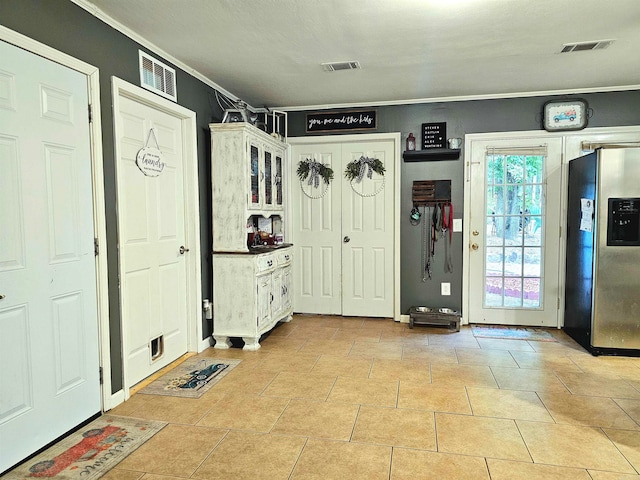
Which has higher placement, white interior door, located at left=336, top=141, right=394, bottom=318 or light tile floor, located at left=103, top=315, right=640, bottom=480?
white interior door, located at left=336, top=141, right=394, bottom=318

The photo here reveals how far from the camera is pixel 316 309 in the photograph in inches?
207

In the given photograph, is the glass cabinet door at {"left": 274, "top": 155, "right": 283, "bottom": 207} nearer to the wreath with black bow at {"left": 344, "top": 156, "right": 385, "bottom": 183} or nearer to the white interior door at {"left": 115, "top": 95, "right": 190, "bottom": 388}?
the wreath with black bow at {"left": 344, "top": 156, "right": 385, "bottom": 183}

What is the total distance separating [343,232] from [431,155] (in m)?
1.33

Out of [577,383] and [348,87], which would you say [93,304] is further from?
[577,383]

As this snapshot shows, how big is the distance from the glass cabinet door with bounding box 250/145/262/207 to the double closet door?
41.8 inches

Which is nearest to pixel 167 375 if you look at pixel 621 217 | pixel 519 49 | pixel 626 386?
pixel 626 386

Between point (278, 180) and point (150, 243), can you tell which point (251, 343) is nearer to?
point (150, 243)

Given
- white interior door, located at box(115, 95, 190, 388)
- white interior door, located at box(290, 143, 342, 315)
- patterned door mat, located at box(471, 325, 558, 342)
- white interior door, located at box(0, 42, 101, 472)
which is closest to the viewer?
white interior door, located at box(0, 42, 101, 472)

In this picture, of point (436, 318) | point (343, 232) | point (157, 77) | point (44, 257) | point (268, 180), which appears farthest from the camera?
point (343, 232)

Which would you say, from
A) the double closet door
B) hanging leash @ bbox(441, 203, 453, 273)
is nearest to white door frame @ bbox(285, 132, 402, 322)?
the double closet door

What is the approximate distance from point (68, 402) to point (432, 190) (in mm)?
3871

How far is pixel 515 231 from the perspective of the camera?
4652 millimetres

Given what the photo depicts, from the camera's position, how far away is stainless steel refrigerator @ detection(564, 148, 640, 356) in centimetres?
361

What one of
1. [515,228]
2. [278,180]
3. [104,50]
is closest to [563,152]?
[515,228]
